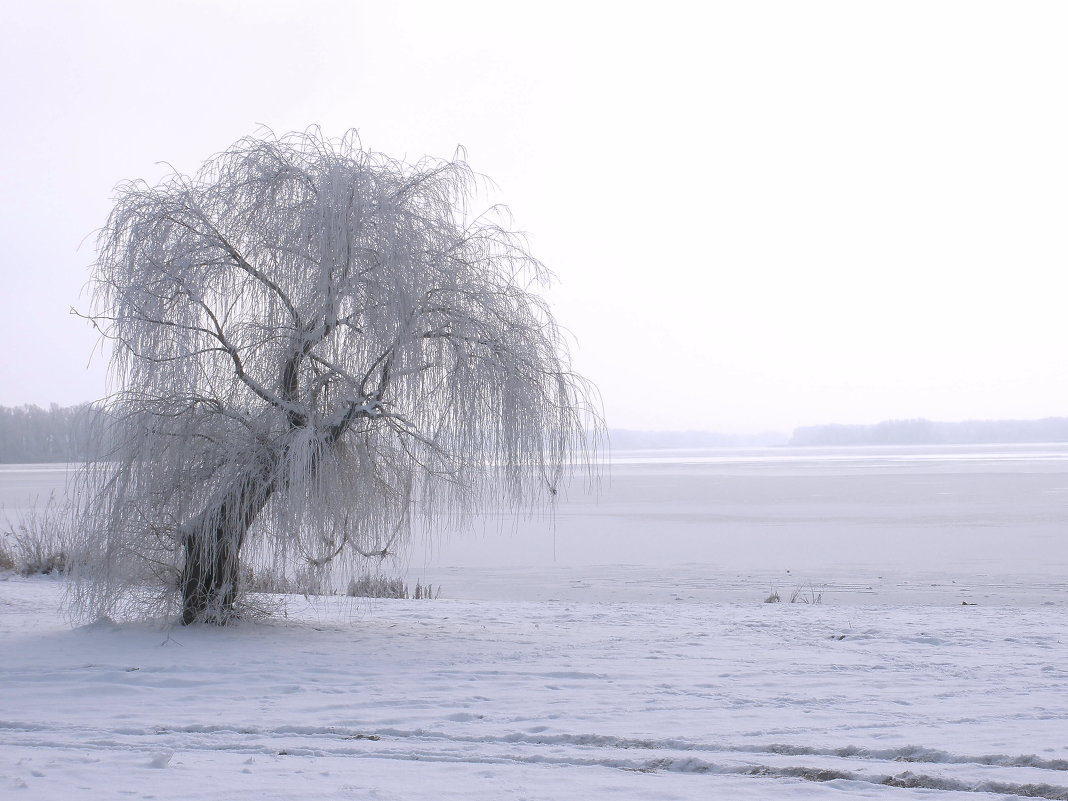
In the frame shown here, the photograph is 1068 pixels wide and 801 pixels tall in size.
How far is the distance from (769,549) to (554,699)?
13.8 metres

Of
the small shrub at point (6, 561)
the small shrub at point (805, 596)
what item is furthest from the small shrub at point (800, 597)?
the small shrub at point (6, 561)

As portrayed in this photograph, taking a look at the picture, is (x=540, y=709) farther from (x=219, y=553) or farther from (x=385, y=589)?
(x=385, y=589)

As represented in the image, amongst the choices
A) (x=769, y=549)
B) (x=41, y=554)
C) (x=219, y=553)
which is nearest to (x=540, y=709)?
(x=219, y=553)

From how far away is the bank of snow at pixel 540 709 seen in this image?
4969mm

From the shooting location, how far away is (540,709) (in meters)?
6.36

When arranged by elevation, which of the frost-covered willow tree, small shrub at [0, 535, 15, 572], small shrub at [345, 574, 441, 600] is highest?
the frost-covered willow tree

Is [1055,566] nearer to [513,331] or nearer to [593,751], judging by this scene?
[513,331]

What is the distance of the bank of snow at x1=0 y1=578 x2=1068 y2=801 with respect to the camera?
16.3 ft

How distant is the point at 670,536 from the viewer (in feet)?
72.3

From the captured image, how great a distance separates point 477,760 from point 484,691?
1.56m

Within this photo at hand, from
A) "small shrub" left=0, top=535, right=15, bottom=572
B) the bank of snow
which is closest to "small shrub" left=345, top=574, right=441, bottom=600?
the bank of snow

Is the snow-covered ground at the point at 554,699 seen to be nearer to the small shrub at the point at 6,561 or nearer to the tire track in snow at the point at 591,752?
the tire track in snow at the point at 591,752

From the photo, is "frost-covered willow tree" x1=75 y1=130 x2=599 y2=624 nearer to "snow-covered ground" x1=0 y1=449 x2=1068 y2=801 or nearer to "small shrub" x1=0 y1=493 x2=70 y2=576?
"snow-covered ground" x1=0 y1=449 x2=1068 y2=801

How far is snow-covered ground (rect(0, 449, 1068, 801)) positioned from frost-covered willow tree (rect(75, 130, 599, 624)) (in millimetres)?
1121
